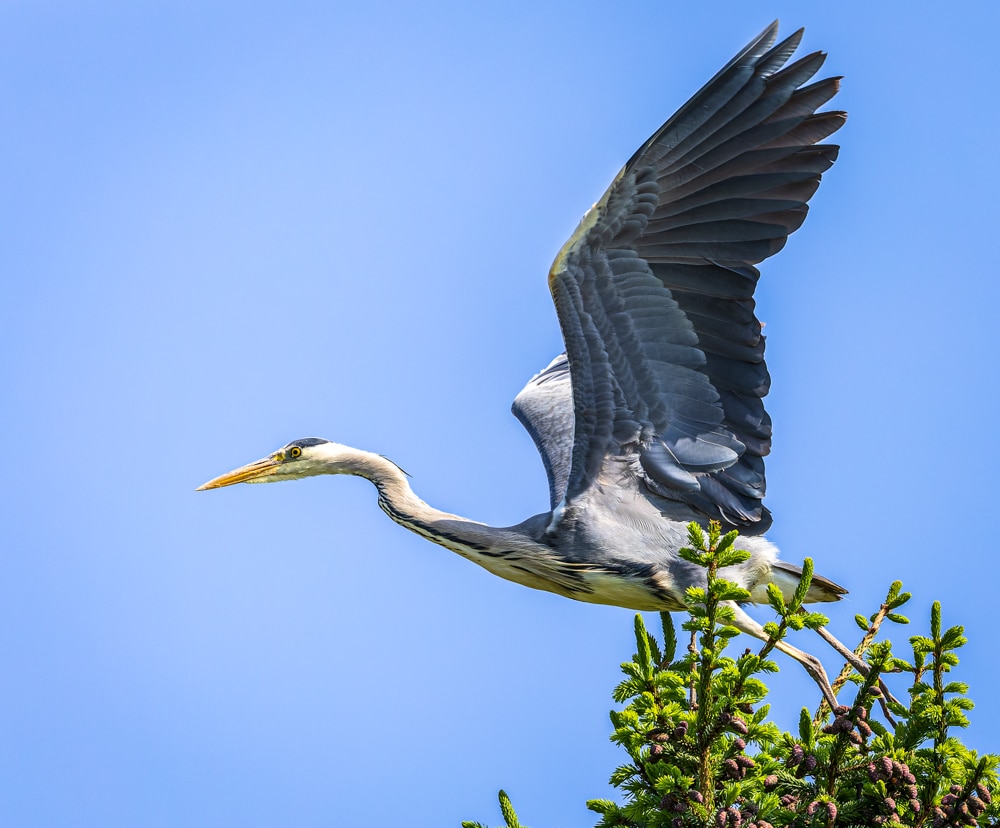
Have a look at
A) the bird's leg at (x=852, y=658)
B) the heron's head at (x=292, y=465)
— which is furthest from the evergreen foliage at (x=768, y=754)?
the heron's head at (x=292, y=465)

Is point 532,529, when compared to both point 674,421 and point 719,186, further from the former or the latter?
point 719,186

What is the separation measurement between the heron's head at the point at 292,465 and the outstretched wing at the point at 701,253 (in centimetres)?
188

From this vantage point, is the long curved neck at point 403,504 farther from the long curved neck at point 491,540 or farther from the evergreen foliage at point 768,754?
the evergreen foliage at point 768,754

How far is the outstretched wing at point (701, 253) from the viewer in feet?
19.1

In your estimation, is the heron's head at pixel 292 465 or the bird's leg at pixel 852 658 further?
the heron's head at pixel 292 465

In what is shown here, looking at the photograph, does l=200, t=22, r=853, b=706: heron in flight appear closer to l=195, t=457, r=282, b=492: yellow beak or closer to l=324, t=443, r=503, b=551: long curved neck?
l=324, t=443, r=503, b=551: long curved neck

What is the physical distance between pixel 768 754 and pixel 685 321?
2140mm

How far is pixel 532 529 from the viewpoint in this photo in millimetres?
6461

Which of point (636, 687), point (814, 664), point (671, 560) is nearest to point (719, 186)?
point (671, 560)

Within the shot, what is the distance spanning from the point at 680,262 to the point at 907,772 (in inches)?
103

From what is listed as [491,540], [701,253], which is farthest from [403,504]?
[701,253]

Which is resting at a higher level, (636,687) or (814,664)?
(814,664)

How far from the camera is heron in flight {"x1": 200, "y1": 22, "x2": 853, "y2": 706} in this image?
5.84m

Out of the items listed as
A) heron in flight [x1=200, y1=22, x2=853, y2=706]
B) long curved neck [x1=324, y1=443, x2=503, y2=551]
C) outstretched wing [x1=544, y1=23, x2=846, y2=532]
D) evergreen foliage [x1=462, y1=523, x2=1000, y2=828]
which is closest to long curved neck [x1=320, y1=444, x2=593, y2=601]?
long curved neck [x1=324, y1=443, x2=503, y2=551]
